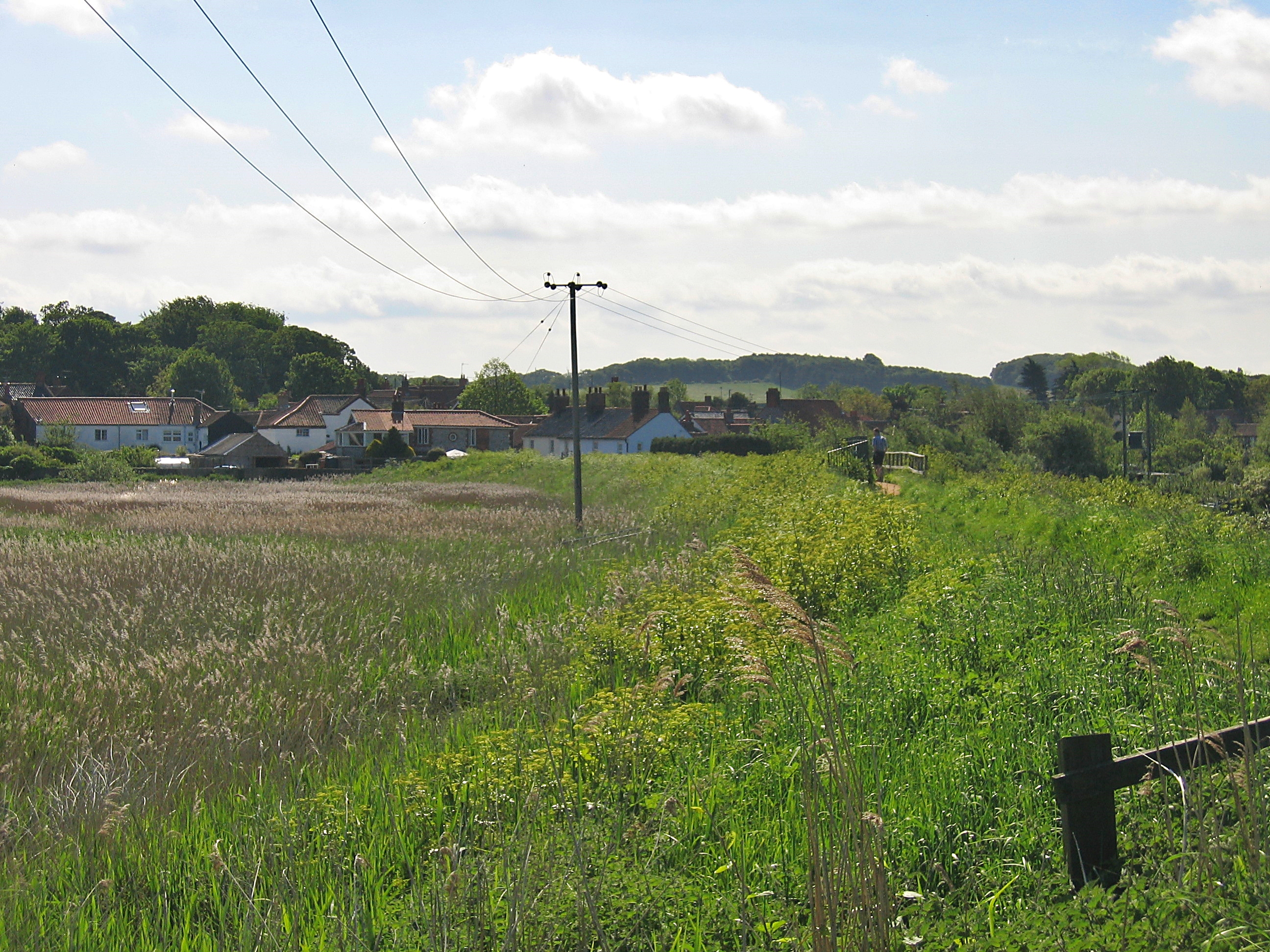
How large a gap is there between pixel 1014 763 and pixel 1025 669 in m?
2.08

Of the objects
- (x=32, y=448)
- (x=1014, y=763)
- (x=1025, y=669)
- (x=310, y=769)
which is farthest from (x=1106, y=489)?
(x=32, y=448)

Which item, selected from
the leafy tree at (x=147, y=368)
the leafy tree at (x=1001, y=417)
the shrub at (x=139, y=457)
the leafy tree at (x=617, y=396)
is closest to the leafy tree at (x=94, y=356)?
the leafy tree at (x=147, y=368)

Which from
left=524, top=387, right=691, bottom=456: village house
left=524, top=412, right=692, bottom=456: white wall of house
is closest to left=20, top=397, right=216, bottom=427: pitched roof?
left=524, top=387, right=691, bottom=456: village house

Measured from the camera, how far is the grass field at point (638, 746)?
3.99 meters

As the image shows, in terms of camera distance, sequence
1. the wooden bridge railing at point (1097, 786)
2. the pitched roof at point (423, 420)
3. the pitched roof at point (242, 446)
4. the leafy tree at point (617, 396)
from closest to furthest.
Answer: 1. the wooden bridge railing at point (1097, 786)
2. the pitched roof at point (242, 446)
3. the pitched roof at point (423, 420)
4. the leafy tree at point (617, 396)

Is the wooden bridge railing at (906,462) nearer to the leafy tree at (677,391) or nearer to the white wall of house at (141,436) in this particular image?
the white wall of house at (141,436)

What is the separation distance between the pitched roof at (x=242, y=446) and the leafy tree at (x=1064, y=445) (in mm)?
58551

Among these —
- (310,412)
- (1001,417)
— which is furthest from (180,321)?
(1001,417)

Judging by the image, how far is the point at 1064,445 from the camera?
211 ft

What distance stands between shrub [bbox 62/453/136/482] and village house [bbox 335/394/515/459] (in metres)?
41.1

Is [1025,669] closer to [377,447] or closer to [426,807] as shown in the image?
[426,807]

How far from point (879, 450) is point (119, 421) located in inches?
3266

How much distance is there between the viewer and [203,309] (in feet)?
528

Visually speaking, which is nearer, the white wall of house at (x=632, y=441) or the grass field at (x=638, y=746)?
the grass field at (x=638, y=746)
